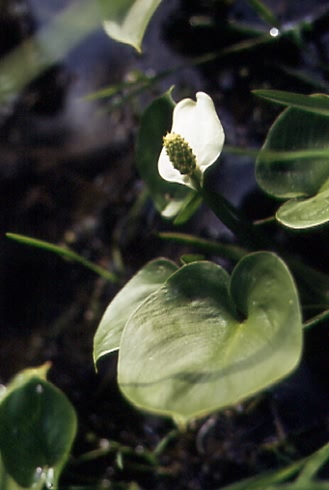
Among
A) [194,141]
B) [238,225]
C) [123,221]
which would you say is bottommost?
[123,221]

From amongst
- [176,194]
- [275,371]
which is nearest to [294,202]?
[176,194]

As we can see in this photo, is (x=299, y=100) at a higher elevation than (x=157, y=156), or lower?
higher

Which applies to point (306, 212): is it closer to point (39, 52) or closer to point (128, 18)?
point (128, 18)

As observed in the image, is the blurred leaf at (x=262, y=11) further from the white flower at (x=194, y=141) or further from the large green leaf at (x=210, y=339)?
the large green leaf at (x=210, y=339)

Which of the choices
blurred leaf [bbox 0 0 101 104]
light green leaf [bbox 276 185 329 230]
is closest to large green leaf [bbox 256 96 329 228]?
light green leaf [bbox 276 185 329 230]

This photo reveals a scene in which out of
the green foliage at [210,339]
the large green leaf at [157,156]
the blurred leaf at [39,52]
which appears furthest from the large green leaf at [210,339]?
the blurred leaf at [39,52]

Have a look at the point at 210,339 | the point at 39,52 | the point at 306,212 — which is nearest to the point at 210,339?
the point at 210,339
